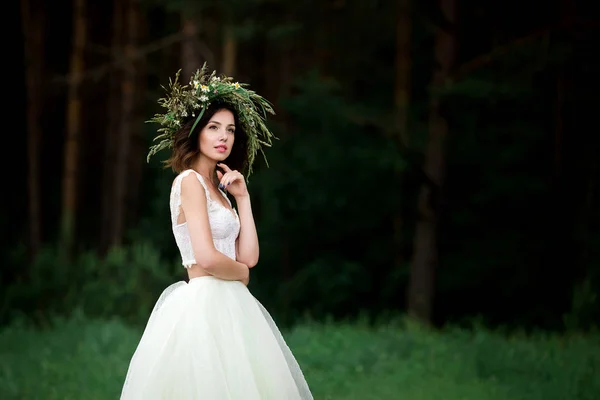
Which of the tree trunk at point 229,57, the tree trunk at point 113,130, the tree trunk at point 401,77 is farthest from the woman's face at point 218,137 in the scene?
the tree trunk at point 113,130

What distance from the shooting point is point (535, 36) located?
44.5 ft

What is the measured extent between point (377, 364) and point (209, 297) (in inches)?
186

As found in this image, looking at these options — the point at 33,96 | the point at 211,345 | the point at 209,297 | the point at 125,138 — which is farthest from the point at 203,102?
the point at 33,96

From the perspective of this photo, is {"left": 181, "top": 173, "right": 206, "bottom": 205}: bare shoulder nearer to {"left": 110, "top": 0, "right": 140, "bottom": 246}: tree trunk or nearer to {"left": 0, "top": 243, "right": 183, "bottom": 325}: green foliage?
{"left": 0, "top": 243, "right": 183, "bottom": 325}: green foliage

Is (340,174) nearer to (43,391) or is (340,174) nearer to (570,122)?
(570,122)

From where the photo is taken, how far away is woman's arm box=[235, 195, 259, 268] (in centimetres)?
475

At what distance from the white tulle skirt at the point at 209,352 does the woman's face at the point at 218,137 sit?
0.68 m

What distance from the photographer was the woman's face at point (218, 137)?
475 cm

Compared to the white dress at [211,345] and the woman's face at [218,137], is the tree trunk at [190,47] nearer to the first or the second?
the woman's face at [218,137]

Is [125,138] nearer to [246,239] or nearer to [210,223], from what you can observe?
[246,239]

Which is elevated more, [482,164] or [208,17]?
[208,17]

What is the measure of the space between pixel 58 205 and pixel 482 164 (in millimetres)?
16365

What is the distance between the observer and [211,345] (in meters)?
4.45

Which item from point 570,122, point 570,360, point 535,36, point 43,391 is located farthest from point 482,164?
point 43,391
